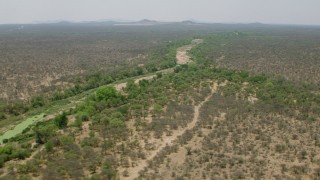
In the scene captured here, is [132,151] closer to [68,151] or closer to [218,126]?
[68,151]

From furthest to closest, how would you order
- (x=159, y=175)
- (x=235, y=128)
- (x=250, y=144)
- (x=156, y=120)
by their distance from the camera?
(x=156, y=120)
(x=235, y=128)
(x=250, y=144)
(x=159, y=175)

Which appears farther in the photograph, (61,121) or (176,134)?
(61,121)

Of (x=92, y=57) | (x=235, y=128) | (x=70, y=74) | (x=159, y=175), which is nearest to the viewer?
(x=159, y=175)

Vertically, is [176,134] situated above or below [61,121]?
below

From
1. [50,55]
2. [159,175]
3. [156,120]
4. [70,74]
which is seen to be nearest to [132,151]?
[159,175]

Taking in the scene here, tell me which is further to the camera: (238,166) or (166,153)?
(166,153)

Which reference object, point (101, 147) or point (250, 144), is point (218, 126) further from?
point (101, 147)

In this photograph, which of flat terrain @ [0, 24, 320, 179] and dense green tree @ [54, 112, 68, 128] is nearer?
flat terrain @ [0, 24, 320, 179]

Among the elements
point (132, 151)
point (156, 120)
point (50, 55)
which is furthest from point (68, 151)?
point (50, 55)

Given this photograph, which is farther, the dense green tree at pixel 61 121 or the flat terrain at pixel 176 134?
the dense green tree at pixel 61 121
